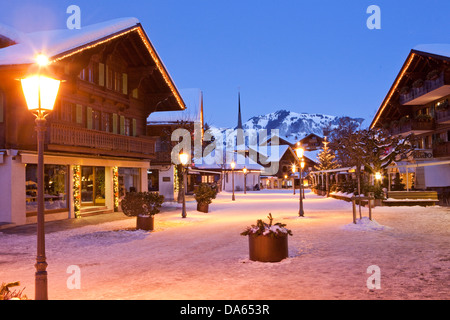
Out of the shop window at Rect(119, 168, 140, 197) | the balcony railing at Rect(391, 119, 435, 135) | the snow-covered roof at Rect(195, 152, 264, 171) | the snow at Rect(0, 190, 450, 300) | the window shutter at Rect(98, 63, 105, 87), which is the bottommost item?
the snow at Rect(0, 190, 450, 300)

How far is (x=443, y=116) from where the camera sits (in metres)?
34.8

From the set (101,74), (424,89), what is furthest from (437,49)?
(101,74)

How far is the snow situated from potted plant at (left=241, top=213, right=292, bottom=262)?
0.24 metres

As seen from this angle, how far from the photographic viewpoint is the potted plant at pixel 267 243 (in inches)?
389

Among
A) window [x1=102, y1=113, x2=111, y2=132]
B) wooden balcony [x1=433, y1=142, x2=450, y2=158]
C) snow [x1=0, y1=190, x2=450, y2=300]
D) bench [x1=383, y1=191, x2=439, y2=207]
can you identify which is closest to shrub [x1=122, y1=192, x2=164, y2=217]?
snow [x1=0, y1=190, x2=450, y2=300]

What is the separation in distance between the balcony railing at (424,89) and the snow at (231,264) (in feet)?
63.2

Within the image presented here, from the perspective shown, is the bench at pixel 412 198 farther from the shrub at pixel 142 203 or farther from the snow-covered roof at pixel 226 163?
the snow-covered roof at pixel 226 163

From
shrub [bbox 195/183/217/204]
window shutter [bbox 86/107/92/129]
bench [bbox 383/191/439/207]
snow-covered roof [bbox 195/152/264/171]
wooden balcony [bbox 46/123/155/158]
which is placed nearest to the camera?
wooden balcony [bbox 46/123/155/158]

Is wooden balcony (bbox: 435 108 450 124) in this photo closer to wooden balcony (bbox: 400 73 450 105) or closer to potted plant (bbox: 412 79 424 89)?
wooden balcony (bbox: 400 73 450 105)

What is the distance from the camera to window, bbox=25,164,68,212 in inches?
773

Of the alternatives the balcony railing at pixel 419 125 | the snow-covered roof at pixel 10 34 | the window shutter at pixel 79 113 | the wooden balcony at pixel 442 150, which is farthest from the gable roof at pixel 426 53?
the snow-covered roof at pixel 10 34

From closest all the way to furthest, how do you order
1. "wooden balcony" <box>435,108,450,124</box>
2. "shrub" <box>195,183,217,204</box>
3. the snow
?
1. the snow
2. "shrub" <box>195,183,217,204</box>
3. "wooden balcony" <box>435,108,450,124</box>

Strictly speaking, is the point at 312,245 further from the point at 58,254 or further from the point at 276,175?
the point at 276,175

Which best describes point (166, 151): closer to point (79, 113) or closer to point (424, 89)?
point (79, 113)
